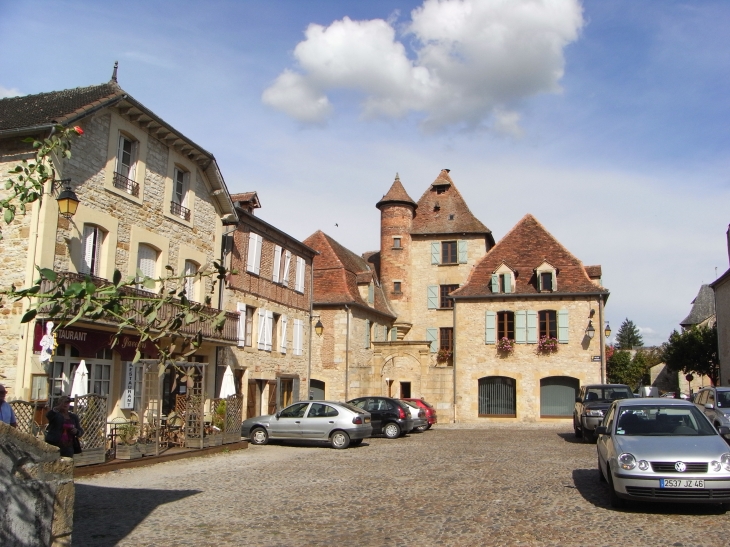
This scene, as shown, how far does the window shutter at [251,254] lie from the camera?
82.5 feet

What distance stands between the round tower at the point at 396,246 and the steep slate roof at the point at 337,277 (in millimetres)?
713

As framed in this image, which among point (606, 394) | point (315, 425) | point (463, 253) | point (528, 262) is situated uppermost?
point (463, 253)

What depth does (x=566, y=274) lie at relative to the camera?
33844mm

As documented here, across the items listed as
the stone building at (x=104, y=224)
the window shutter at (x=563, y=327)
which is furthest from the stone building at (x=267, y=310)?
the window shutter at (x=563, y=327)

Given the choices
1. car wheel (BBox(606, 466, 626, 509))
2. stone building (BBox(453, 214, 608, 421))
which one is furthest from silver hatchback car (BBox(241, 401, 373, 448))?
Answer: stone building (BBox(453, 214, 608, 421))

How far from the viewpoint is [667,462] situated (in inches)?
340

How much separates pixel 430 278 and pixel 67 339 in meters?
26.6

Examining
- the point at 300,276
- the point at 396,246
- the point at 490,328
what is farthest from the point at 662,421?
the point at 396,246

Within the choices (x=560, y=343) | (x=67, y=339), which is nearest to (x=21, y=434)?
(x=67, y=339)

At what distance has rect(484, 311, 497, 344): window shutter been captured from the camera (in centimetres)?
3362

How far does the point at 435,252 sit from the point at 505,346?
893 cm

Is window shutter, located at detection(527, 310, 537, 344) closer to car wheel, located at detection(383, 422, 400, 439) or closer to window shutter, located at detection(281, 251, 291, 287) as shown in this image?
window shutter, located at detection(281, 251, 291, 287)

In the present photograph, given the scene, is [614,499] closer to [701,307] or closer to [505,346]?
[505,346]

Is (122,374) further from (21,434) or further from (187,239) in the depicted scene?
(21,434)
